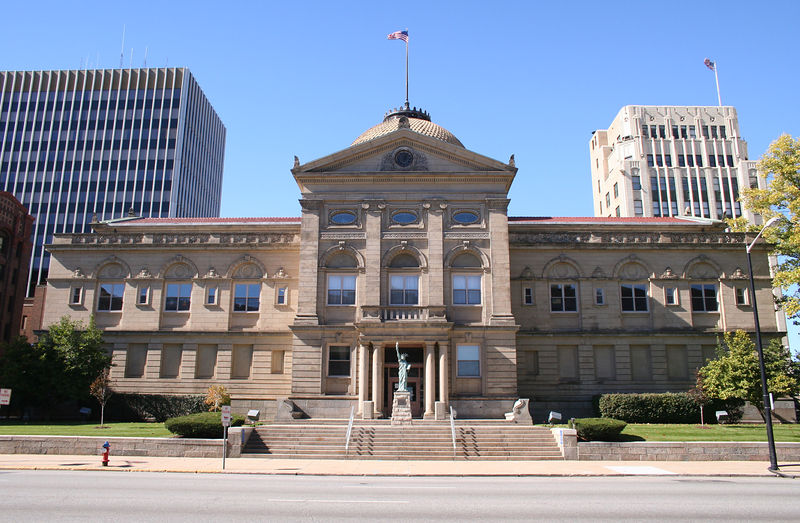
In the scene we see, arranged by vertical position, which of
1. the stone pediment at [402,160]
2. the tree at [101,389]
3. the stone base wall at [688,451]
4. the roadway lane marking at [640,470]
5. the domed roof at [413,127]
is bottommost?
the roadway lane marking at [640,470]

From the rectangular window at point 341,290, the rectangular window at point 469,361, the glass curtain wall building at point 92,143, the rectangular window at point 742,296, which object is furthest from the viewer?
the glass curtain wall building at point 92,143

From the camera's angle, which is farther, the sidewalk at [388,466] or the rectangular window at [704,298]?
the rectangular window at [704,298]

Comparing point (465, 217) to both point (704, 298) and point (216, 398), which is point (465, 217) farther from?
point (216, 398)

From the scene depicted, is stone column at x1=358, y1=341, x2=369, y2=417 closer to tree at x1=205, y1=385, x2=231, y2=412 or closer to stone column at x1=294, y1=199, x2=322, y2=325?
stone column at x1=294, y1=199, x2=322, y2=325

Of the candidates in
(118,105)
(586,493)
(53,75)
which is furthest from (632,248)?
(53,75)

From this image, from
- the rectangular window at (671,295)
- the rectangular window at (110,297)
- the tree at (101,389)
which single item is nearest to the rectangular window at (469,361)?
the rectangular window at (671,295)

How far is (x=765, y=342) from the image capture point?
132 ft

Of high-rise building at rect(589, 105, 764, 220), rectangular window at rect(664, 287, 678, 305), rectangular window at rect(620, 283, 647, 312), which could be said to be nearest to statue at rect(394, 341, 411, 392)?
rectangular window at rect(620, 283, 647, 312)

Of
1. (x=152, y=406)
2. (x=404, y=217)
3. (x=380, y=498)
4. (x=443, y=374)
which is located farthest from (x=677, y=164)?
(x=380, y=498)

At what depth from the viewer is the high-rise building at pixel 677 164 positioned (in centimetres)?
8406

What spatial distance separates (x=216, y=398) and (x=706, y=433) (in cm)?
2683

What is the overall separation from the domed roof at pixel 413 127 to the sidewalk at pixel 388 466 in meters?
24.4

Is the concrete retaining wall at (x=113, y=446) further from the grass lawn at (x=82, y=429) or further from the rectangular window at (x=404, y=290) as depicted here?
the rectangular window at (x=404, y=290)

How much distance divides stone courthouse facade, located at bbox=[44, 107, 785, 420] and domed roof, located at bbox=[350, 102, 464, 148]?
103cm
